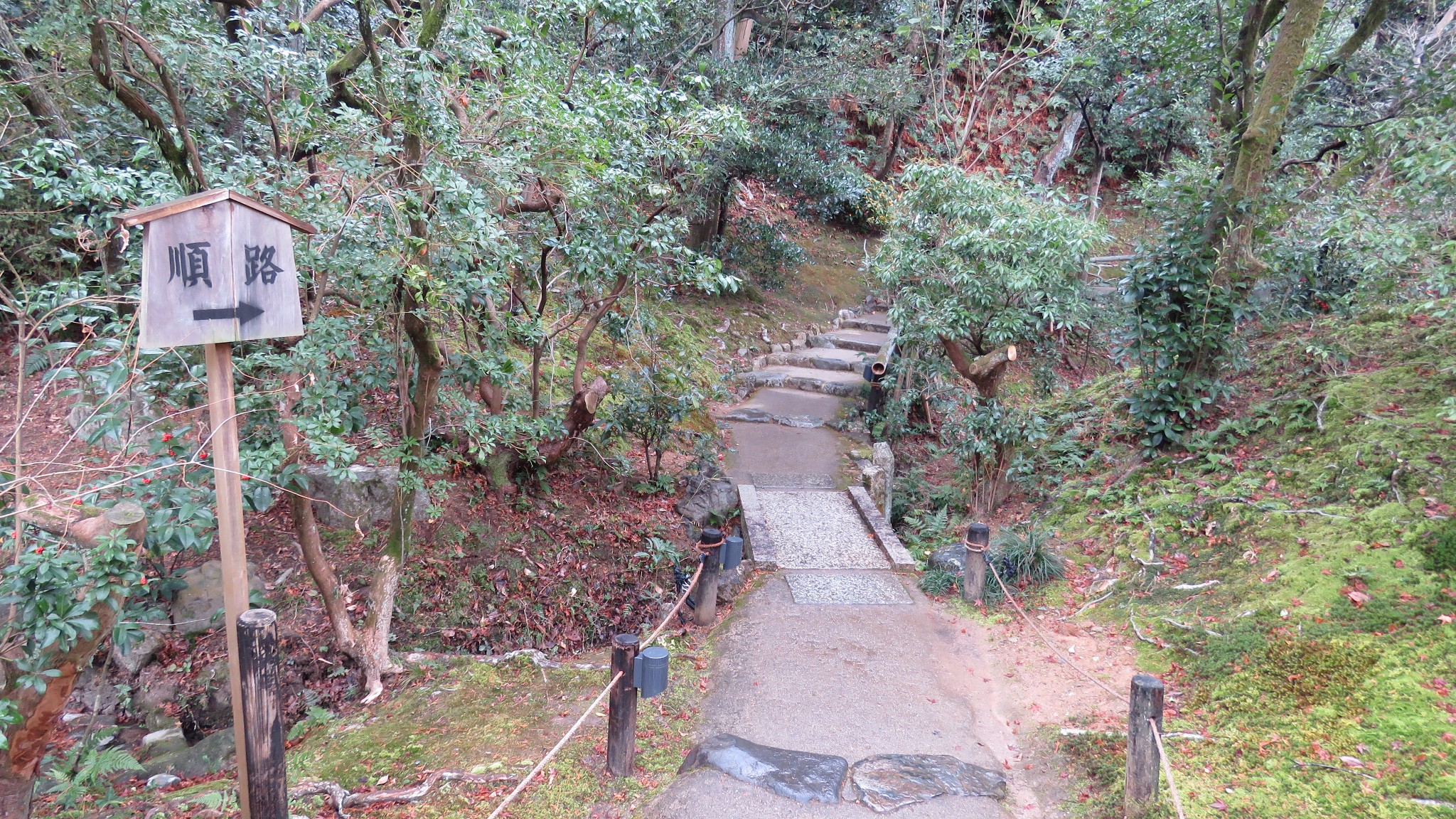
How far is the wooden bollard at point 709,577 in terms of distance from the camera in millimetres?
6395

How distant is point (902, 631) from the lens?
6.27m

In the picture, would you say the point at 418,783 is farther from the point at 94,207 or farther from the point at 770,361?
the point at 770,361

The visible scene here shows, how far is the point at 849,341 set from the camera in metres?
15.7

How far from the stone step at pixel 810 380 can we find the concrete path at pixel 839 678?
4.89m

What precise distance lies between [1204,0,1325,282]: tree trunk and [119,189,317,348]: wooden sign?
7.67 meters

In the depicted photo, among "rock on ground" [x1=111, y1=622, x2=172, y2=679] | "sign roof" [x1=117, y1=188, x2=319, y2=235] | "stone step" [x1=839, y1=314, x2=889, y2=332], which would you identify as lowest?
"rock on ground" [x1=111, y1=622, x2=172, y2=679]

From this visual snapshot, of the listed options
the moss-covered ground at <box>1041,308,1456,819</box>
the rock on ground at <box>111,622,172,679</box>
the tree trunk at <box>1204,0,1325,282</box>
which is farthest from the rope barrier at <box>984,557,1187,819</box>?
the rock on ground at <box>111,622,172,679</box>

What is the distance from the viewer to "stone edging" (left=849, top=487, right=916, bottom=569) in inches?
299

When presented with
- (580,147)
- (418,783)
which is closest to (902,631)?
(418,783)

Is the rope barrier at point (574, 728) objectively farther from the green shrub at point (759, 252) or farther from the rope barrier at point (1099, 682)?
the green shrub at point (759, 252)

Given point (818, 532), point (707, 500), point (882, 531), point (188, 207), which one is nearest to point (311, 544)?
point (188, 207)

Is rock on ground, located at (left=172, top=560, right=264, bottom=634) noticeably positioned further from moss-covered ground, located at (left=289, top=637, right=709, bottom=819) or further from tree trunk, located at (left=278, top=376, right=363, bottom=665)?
moss-covered ground, located at (left=289, top=637, right=709, bottom=819)

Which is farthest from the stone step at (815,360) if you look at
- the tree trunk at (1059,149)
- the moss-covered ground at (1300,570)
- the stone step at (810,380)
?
the tree trunk at (1059,149)

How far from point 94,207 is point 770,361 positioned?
1108 centimetres
